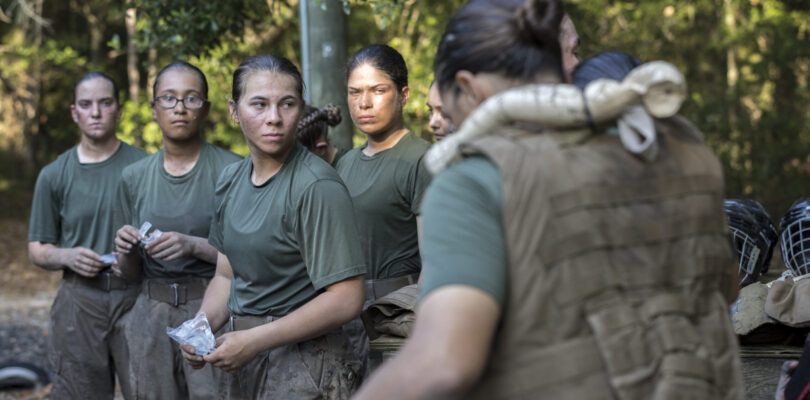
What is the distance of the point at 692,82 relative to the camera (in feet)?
48.6

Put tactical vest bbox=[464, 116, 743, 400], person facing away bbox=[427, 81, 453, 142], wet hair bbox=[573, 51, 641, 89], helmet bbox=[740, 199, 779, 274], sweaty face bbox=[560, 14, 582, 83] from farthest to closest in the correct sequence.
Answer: helmet bbox=[740, 199, 779, 274] < person facing away bbox=[427, 81, 453, 142] < sweaty face bbox=[560, 14, 582, 83] < wet hair bbox=[573, 51, 641, 89] < tactical vest bbox=[464, 116, 743, 400]

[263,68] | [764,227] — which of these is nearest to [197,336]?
[263,68]

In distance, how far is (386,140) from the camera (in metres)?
4.88

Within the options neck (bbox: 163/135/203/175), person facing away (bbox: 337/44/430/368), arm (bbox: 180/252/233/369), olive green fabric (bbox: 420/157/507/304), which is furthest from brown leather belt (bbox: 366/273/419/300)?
olive green fabric (bbox: 420/157/507/304)

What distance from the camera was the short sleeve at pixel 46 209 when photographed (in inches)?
230

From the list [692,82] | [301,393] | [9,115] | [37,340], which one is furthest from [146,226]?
[9,115]

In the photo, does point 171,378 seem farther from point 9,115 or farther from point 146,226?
point 9,115

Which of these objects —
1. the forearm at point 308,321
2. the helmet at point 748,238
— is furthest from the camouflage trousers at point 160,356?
the helmet at point 748,238

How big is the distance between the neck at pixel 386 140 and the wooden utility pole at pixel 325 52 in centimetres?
143

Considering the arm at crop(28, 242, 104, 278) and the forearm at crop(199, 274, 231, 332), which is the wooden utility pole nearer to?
the arm at crop(28, 242, 104, 278)

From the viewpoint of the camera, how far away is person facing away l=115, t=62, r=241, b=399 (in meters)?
4.92

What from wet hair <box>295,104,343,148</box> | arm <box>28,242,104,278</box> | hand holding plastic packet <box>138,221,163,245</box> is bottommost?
arm <box>28,242,104,278</box>

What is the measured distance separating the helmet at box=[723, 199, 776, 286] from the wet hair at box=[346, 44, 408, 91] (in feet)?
5.82

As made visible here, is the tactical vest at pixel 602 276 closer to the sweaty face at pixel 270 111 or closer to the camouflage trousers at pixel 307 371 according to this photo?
the camouflage trousers at pixel 307 371
